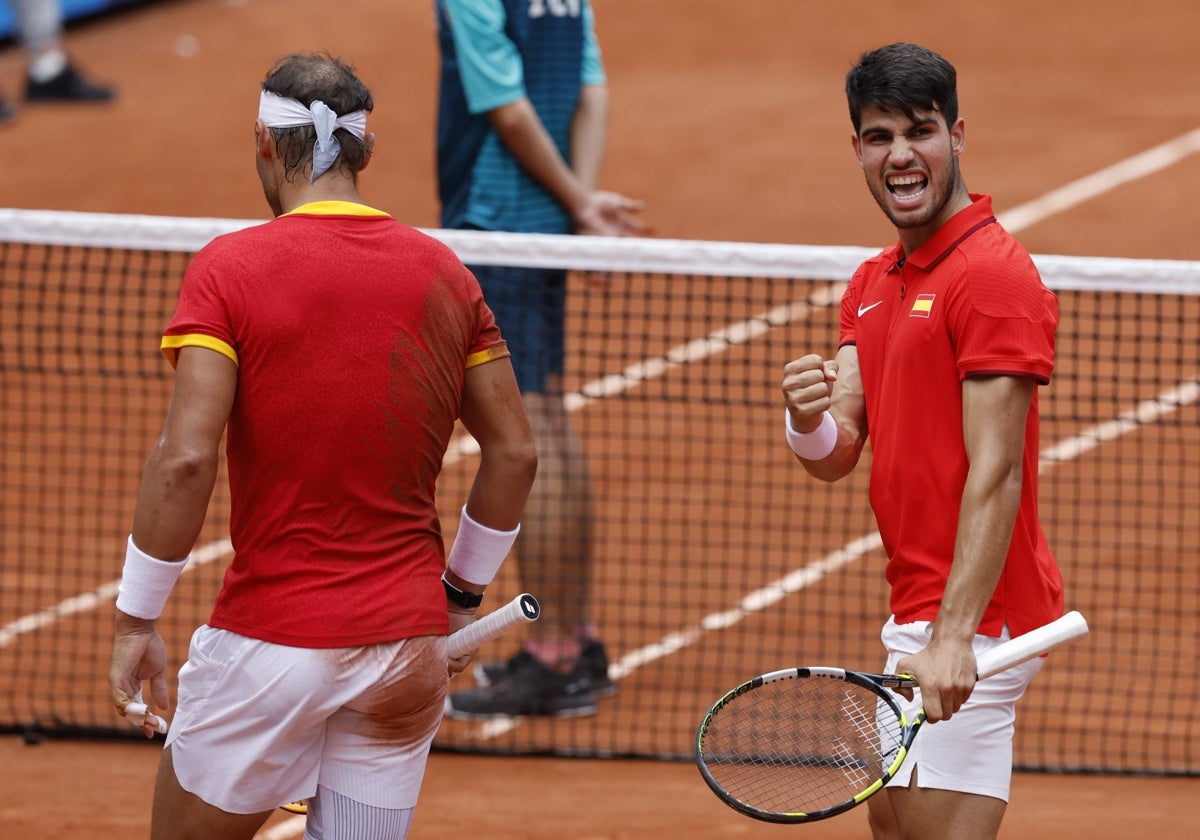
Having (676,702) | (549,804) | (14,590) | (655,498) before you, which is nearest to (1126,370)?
(655,498)

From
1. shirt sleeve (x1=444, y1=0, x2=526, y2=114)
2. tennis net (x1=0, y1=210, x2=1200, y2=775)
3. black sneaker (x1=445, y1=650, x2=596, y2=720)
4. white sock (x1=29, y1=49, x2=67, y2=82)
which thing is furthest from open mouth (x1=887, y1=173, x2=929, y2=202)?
white sock (x1=29, y1=49, x2=67, y2=82)

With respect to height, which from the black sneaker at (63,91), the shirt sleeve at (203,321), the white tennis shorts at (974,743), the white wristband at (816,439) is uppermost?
the black sneaker at (63,91)

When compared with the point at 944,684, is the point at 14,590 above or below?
below

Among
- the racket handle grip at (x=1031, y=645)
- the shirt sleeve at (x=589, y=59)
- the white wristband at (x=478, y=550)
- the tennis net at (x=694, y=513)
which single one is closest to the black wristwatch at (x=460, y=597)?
the white wristband at (x=478, y=550)

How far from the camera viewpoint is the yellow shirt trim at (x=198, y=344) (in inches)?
121

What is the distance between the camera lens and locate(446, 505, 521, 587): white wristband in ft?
11.6

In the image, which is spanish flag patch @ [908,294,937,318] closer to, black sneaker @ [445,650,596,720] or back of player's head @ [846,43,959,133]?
back of player's head @ [846,43,959,133]

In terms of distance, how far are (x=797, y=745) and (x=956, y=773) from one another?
1.89 meters

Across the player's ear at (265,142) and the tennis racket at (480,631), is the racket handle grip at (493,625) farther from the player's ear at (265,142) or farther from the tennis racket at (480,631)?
the player's ear at (265,142)

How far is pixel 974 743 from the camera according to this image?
3424mm

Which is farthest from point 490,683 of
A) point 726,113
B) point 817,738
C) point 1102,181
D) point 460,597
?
point 726,113

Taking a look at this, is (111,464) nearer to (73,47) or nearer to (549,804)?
(549,804)

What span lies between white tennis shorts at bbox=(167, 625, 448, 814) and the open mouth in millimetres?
1253

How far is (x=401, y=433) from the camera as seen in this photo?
128 inches
